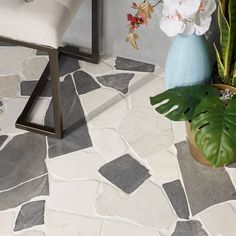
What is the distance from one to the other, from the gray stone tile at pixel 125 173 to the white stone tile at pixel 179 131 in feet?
0.58

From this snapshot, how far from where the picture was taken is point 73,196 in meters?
1.58

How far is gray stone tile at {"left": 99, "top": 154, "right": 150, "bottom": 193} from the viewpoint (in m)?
1.61

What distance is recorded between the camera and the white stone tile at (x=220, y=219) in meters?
1.51

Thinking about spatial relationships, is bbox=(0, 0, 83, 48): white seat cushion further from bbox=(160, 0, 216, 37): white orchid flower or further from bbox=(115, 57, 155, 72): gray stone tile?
bbox=(115, 57, 155, 72): gray stone tile

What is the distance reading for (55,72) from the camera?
1.53 m

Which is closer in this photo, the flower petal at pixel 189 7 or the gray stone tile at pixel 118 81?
the flower petal at pixel 189 7

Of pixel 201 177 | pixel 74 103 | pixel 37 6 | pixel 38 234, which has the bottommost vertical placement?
pixel 38 234

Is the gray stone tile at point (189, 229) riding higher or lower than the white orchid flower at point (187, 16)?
lower

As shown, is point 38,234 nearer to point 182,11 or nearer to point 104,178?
point 104,178

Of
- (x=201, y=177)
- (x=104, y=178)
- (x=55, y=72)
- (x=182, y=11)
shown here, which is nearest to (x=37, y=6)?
(x=55, y=72)

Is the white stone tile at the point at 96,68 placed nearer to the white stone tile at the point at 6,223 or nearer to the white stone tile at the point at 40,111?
the white stone tile at the point at 40,111

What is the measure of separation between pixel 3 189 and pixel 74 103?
426mm

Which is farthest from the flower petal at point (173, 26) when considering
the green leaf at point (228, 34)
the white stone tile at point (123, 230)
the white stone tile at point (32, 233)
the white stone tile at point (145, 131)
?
the white stone tile at point (32, 233)

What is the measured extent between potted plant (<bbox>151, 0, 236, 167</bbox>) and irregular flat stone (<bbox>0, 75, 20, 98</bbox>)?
0.63 m
